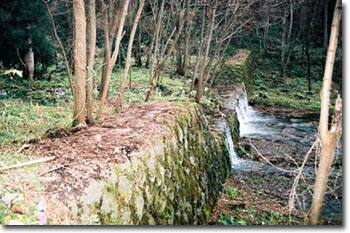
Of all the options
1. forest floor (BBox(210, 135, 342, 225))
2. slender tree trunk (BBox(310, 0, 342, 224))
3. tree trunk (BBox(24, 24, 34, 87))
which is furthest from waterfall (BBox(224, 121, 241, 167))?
slender tree trunk (BBox(310, 0, 342, 224))

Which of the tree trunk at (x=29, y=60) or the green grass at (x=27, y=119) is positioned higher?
the tree trunk at (x=29, y=60)

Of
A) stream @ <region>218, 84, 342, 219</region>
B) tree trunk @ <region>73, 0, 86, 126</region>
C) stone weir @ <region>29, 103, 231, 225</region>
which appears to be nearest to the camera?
stone weir @ <region>29, 103, 231, 225</region>

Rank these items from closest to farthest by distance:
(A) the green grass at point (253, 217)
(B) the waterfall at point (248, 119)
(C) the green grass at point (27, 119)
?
(A) the green grass at point (253, 217) < (C) the green grass at point (27, 119) < (B) the waterfall at point (248, 119)

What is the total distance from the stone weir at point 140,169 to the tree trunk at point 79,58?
0.20m

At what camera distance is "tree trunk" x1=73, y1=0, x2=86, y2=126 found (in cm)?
376

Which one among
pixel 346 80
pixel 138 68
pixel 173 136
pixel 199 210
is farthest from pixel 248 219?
pixel 138 68

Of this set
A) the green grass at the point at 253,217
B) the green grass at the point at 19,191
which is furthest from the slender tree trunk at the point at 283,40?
the green grass at the point at 19,191

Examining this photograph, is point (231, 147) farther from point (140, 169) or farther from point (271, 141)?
point (140, 169)

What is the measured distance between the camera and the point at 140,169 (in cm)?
330

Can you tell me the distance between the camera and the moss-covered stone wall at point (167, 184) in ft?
9.02

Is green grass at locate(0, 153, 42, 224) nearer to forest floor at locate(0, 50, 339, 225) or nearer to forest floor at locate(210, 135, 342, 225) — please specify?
forest floor at locate(0, 50, 339, 225)

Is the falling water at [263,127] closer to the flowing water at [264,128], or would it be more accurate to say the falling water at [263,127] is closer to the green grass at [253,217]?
the flowing water at [264,128]

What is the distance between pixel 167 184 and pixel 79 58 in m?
1.28

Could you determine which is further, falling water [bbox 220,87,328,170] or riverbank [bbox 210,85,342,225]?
falling water [bbox 220,87,328,170]
